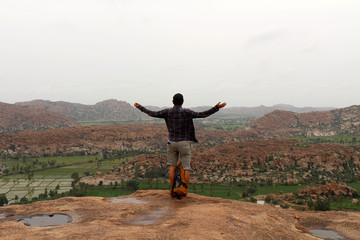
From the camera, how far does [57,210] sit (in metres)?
8.39

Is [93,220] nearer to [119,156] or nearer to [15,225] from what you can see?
[15,225]

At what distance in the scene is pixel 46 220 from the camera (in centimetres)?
748

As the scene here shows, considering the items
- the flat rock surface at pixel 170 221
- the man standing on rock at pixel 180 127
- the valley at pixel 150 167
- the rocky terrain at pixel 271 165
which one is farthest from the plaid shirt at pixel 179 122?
the rocky terrain at pixel 271 165

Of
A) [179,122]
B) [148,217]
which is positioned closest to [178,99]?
[179,122]

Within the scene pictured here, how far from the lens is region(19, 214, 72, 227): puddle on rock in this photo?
23.3 feet

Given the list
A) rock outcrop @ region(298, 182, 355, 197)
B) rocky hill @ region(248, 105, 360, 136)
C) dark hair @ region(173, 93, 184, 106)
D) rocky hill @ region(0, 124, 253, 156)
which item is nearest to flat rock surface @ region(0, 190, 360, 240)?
dark hair @ region(173, 93, 184, 106)

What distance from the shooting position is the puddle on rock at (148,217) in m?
6.86

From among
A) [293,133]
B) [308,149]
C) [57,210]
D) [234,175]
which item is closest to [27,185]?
[234,175]

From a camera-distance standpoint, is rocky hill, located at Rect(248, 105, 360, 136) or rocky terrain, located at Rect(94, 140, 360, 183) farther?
rocky hill, located at Rect(248, 105, 360, 136)

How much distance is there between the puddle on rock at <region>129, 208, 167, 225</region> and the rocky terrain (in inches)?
2363

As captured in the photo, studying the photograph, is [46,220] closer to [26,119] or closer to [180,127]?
[180,127]

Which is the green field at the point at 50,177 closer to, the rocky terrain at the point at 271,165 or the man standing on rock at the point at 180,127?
the rocky terrain at the point at 271,165

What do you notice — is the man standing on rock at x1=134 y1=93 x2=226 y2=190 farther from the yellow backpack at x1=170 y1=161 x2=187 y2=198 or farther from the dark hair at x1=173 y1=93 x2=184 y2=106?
the yellow backpack at x1=170 y1=161 x2=187 y2=198

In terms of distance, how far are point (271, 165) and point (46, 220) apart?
69089mm
